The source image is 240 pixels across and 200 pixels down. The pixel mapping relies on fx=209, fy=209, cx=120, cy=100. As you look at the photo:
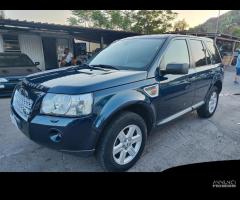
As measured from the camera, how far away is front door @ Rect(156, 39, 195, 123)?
3123mm

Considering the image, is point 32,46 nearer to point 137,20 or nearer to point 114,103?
point 114,103

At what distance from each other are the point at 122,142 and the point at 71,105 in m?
0.86

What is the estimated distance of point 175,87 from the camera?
3328 mm

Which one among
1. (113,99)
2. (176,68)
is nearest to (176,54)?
(176,68)

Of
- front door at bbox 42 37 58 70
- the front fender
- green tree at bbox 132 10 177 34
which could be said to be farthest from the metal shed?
green tree at bbox 132 10 177 34

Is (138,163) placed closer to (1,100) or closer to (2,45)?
(1,100)

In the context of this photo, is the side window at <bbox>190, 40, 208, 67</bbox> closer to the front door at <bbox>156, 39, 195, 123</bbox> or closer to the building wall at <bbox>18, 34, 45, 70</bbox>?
the front door at <bbox>156, 39, 195, 123</bbox>

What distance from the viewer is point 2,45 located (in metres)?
11.5

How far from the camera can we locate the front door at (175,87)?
3123mm

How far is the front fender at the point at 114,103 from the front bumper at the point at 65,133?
10cm

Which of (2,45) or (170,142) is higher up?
(2,45)
